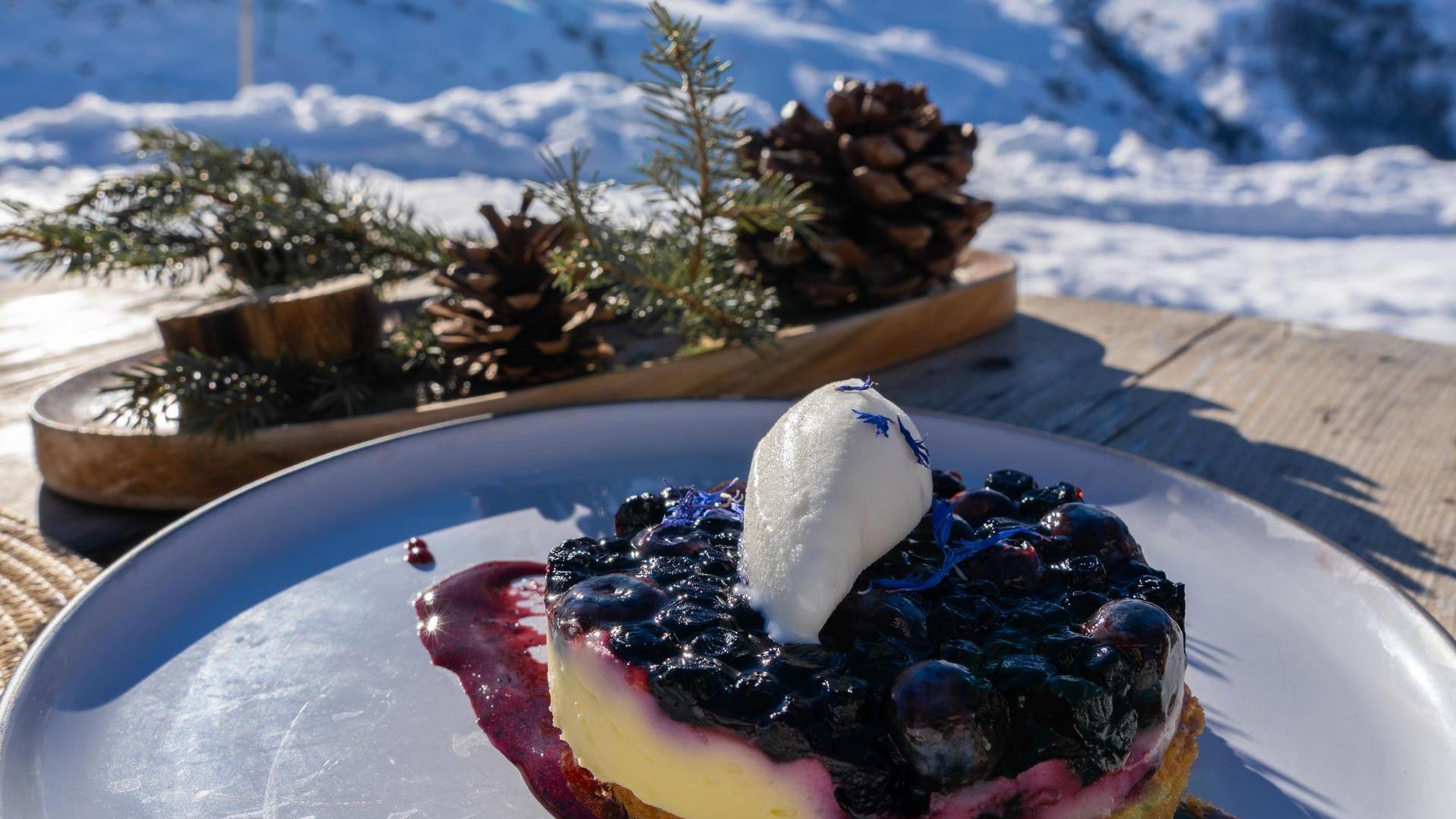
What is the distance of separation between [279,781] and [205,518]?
0.38 m

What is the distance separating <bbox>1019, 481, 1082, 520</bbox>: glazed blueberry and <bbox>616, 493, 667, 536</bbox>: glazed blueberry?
0.34m

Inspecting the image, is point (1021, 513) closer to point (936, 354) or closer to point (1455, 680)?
point (1455, 680)

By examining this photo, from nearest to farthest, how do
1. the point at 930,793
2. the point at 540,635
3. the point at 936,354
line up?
the point at 930,793, the point at 540,635, the point at 936,354

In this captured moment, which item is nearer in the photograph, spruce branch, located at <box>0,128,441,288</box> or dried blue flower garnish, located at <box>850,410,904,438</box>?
dried blue flower garnish, located at <box>850,410,904,438</box>

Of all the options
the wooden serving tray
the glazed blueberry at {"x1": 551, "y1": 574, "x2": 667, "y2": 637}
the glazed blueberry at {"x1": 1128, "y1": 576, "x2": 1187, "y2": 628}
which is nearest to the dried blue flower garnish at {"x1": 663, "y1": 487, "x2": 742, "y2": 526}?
the glazed blueberry at {"x1": 551, "y1": 574, "x2": 667, "y2": 637}

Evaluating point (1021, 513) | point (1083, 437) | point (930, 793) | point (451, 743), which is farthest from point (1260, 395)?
point (451, 743)

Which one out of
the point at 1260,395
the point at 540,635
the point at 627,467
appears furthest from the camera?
the point at 1260,395

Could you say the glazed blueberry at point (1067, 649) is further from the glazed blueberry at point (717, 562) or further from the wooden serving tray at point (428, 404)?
the wooden serving tray at point (428, 404)

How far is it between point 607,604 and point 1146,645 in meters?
0.39

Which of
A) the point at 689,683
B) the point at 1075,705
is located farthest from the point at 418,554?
the point at 1075,705

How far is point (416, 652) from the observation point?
95cm

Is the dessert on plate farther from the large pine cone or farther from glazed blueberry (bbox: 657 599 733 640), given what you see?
the large pine cone

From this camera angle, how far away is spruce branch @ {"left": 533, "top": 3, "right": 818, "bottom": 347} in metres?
1.35

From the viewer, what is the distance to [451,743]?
843mm
